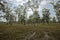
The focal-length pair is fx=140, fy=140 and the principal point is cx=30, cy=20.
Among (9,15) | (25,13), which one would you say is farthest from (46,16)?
(9,15)

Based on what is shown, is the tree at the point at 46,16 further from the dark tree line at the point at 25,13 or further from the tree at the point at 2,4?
the tree at the point at 2,4

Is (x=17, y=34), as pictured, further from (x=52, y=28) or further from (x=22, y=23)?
(x=52, y=28)

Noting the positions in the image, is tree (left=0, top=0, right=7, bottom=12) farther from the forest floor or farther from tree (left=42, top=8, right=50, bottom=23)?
tree (left=42, top=8, right=50, bottom=23)

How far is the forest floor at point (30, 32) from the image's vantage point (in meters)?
4.88

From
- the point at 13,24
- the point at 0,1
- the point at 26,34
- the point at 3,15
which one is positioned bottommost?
the point at 26,34

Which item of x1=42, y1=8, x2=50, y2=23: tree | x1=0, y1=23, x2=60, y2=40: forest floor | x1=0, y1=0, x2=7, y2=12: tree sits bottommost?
x1=0, y1=23, x2=60, y2=40: forest floor

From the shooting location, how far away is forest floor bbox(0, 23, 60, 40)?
4.88m

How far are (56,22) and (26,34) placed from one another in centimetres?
119

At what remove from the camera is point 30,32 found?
195 inches

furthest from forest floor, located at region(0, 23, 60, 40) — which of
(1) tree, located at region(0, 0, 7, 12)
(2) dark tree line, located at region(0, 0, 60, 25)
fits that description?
(1) tree, located at region(0, 0, 7, 12)

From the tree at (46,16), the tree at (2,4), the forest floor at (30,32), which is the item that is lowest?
the forest floor at (30,32)

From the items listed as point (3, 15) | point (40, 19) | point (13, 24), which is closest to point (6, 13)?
point (3, 15)

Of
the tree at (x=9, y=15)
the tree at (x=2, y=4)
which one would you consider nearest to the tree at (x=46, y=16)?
the tree at (x=9, y=15)

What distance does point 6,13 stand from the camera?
5.25 m
